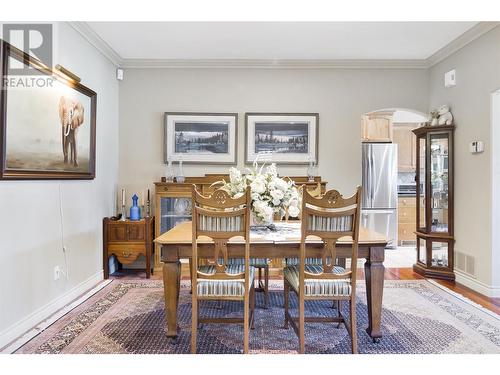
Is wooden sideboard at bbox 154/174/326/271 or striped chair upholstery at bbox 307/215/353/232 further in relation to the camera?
wooden sideboard at bbox 154/174/326/271

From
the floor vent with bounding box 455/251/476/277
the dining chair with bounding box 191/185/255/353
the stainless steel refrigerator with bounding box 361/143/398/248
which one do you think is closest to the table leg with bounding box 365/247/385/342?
the dining chair with bounding box 191/185/255/353

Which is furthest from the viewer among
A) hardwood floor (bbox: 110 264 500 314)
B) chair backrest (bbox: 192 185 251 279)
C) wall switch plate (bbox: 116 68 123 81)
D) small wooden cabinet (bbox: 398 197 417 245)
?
small wooden cabinet (bbox: 398 197 417 245)

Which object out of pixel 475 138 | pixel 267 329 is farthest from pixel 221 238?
pixel 475 138

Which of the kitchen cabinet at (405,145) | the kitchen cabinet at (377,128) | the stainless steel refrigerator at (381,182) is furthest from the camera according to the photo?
the kitchen cabinet at (405,145)

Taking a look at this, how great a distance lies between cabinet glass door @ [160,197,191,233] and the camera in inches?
169

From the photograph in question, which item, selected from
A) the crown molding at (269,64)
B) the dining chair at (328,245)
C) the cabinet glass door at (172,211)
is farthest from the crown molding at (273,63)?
the dining chair at (328,245)

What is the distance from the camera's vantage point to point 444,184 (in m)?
4.15

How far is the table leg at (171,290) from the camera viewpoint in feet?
7.75

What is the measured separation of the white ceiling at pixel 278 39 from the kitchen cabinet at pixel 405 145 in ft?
7.23

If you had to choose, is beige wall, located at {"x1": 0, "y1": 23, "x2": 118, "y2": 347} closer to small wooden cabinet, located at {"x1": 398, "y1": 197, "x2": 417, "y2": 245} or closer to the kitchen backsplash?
small wooden cabinet, located at {"x1": 398, "y1": 197, "x2": 417, "y2": 245}

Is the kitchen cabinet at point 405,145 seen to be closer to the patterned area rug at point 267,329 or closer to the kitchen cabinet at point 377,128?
the kitchen cabinet at point 377,128

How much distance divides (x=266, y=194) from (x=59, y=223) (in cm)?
190

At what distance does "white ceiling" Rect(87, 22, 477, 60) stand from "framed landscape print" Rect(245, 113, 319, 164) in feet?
2.50
